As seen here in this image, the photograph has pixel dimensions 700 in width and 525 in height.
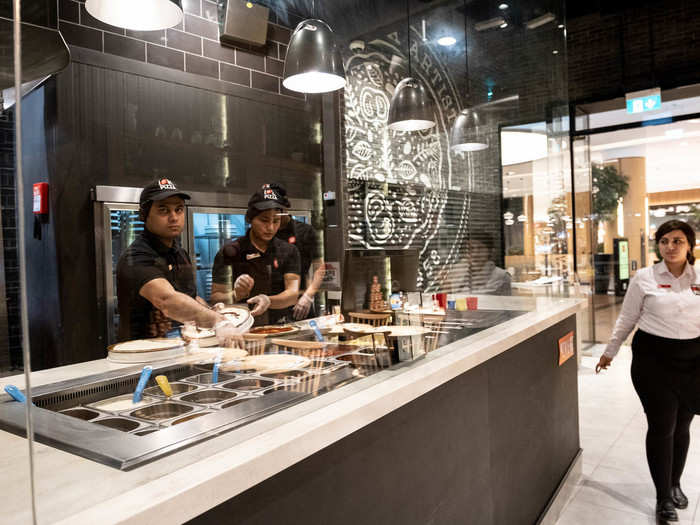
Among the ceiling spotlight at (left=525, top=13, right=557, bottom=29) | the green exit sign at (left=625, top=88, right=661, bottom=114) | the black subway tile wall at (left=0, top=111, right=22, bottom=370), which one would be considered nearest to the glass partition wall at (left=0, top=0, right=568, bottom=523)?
the black subway tile wall at (left=0, top=111, right=22, bottom=370)

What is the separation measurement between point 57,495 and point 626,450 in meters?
3.79

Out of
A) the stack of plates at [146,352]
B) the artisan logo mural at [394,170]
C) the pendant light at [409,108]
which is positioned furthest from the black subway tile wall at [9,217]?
the pendant light at [409,108]

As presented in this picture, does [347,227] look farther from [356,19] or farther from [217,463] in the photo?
[217,463]

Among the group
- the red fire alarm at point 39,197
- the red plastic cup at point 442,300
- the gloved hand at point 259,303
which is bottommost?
the red plastic cup at point 442,300

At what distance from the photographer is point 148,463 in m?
0.88

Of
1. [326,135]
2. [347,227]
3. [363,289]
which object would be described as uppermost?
[326,135]

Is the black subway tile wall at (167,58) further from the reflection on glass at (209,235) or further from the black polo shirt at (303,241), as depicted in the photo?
the black polo shirt at (303,241)

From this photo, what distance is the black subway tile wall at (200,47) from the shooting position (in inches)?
75.3

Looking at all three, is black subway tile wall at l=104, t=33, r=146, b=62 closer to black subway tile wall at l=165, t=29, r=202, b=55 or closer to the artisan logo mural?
black subway tile wall at l=165, t=29, r=202, b=55

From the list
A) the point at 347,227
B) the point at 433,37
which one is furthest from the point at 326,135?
the point at 433,37

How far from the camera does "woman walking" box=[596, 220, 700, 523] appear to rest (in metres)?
2.54

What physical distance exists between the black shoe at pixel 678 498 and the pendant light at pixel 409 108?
2329 millimetres

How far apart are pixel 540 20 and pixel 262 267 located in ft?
10.2

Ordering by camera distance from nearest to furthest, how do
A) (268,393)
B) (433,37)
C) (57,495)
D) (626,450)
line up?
(57,495), (268,393), (433,37), (626,450)
